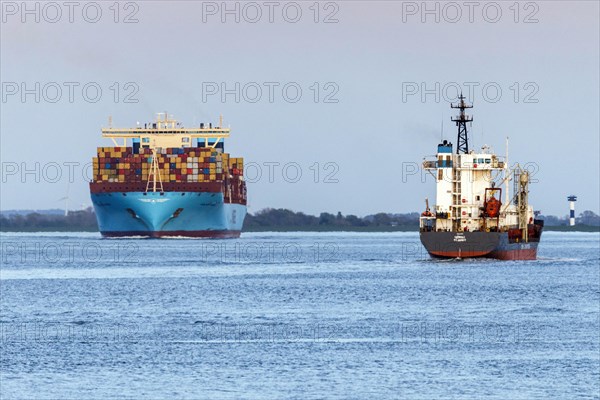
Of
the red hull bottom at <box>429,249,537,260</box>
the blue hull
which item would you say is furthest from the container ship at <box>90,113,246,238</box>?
the red hull bottom at <box>429,249,537,260</box>

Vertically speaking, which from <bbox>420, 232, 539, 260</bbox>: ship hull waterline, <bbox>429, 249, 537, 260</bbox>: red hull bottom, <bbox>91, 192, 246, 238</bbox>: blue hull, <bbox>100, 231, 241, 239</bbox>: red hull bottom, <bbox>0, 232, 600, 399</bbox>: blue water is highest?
<bbox>91, 192, 246, 238</bbox>: blue hull

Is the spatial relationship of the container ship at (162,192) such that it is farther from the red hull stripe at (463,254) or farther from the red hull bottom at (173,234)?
the red hull stripe at (463,254)

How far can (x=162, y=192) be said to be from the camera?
487ft

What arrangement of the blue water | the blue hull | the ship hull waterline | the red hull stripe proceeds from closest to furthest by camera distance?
the blue water < the ship hull waterline < the red hull stripe < the blue hull

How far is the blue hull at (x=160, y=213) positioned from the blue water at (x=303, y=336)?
7196 centimetres

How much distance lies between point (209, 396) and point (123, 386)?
247 cm

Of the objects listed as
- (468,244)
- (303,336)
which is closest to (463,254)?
(468,244)

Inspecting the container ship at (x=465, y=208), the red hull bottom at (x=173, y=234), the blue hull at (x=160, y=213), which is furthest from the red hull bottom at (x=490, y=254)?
the red hull bottom at (x=173, y=234)

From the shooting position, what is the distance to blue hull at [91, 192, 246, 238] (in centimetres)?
14862

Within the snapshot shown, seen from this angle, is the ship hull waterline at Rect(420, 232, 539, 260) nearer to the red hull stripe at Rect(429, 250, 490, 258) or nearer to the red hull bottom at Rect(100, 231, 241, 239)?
the red hull stripe at Rect(429, 250, 490, 258)

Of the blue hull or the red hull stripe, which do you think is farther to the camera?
the blue hull

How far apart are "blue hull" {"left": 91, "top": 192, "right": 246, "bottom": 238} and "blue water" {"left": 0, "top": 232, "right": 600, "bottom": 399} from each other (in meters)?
72.0

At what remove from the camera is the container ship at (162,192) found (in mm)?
149375

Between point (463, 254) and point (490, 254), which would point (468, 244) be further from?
point (490, 254)
